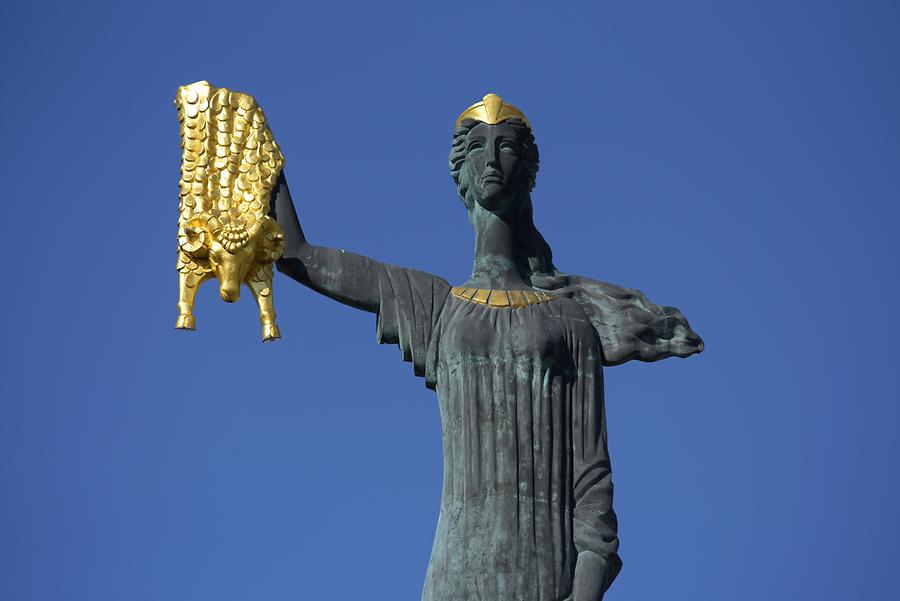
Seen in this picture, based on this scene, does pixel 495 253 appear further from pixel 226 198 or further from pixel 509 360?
pixel 226 198

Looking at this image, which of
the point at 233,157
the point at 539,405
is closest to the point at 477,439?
the point at 539,405

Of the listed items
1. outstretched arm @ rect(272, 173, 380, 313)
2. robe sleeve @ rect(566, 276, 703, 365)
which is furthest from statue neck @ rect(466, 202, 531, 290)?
outstretched arm @ rect(272, 173, 380, 313)

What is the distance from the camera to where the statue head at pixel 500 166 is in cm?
1947

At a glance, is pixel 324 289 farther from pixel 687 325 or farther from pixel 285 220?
pixel 687 325

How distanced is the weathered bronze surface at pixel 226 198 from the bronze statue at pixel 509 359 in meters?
0.28

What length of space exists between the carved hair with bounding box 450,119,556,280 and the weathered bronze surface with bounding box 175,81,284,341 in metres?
1.70

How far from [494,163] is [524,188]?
48 cm

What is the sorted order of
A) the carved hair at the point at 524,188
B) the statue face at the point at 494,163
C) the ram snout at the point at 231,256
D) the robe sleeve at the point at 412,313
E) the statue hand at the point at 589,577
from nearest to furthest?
1. the statue hand at the point at 589,577
2. the ram snout at the point at 231,256
3. the robe sleeve at the point at 412,313
4. the statue face at the point at 494,163
5. the carved hair at the point at 524,188

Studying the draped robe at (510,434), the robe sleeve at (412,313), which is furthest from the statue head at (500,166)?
the robe sleeve at (412,313)

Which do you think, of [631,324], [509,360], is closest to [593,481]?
[509,360]

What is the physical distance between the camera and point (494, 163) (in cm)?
1942

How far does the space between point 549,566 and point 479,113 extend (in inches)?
172

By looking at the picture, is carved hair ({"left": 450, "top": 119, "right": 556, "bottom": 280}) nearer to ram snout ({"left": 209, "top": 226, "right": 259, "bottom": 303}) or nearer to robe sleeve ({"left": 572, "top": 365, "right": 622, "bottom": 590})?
robe sleeve ({"left": 572, "top": 365, "right": 622, "bottom": 590})

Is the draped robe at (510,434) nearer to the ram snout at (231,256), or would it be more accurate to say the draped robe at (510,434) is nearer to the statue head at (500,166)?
the statue head at (500,166)
